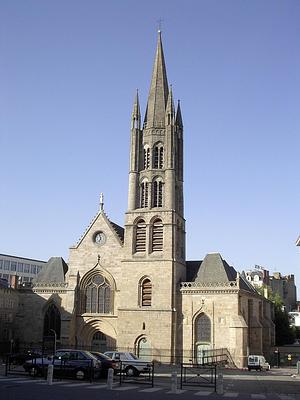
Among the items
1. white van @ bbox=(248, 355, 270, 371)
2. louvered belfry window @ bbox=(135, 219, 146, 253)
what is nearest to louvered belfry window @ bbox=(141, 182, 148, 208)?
louvered belfry window @ bbox=(135, 219, 146, 253)

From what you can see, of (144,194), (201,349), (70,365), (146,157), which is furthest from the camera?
(146,157)

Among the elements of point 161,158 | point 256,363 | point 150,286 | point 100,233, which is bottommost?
point 256,363

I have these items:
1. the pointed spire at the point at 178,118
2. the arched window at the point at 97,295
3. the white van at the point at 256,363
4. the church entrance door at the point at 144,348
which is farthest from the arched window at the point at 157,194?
the white van at the point at 256,363

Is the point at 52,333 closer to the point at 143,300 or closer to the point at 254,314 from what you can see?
the point at 143,300

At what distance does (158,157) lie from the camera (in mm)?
56375

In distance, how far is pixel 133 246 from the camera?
5419cm

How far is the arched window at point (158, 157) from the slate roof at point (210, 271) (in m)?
10.7

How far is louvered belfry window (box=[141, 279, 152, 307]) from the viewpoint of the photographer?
52344 millimetres

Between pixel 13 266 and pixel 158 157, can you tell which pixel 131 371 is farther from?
pixel 13 266

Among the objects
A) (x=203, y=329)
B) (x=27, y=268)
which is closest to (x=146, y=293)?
(x=203, y=329)

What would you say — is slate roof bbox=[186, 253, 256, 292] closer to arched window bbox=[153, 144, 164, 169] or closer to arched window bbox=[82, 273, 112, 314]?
arched window bbox=[82, 273, 112, 314]

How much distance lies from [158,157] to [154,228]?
25.2 feet

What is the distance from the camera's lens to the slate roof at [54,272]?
57.8m

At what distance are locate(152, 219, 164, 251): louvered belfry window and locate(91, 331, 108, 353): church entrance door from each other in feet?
34.2
